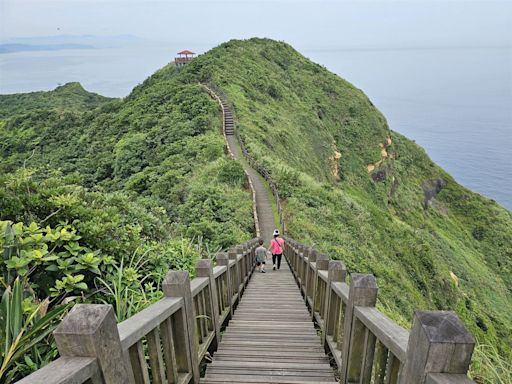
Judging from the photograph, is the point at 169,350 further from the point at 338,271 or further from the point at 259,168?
the point at 259,168

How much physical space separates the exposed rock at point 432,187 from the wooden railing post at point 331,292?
4729 centimetres

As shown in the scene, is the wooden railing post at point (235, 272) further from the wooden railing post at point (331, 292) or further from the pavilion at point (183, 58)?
the pavilion at point (183, 58)

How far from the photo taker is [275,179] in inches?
805

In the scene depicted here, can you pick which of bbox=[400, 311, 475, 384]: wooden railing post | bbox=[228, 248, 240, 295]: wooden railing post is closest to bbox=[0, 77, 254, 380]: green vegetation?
bbox=[228, 248, 240, 295]: wooden railing post

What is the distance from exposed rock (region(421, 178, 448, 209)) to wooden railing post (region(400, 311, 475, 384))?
49.5 meters

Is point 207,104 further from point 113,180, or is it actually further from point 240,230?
point 240,230

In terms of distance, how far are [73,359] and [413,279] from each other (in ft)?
61.6

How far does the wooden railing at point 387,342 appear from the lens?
1.55m

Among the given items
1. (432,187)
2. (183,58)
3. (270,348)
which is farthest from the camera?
(183,58)

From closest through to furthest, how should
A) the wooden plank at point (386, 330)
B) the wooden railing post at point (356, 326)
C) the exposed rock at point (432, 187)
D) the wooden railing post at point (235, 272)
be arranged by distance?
the wooden plank at point (386, 330) → the wooden railing post at point (356, 326) → the wooden railing post at point (235, 272) → the exposed rock at point (432, 187)

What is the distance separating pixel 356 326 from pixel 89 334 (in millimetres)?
1999

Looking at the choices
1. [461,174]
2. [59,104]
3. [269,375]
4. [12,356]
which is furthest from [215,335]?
[461,174]

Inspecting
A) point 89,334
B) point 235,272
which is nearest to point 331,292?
point 235,272

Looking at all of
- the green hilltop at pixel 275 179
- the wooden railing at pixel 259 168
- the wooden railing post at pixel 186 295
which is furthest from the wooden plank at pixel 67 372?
the wooden railing at pixel 259 168
